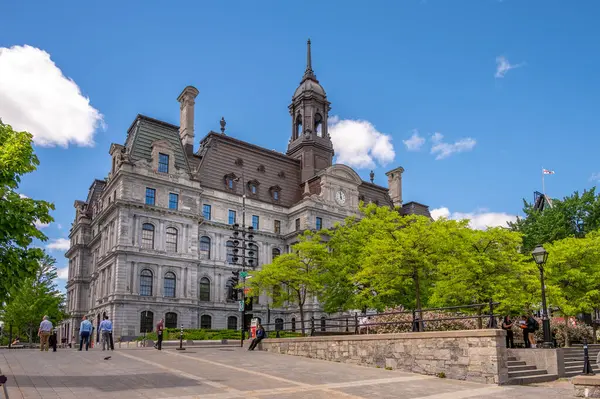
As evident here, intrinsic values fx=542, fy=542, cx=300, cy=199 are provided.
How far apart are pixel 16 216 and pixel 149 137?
1729 inches

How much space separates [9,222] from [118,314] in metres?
38.8

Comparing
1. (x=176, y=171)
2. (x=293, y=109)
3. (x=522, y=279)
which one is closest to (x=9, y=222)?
(x=522, y=279)

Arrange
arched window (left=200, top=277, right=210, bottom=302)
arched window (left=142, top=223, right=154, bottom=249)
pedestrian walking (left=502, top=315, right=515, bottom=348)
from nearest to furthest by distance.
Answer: pedestrian walking (left=502, top=315, right=515, bottom=348) < arched window (left=142, top=223, right=154, bottom=249) < arched window (left=200, top=277, right=210, bottom=302)

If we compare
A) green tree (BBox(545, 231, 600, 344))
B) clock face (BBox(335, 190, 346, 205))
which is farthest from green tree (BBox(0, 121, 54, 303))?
clock face (BBox(335, 190, 346, 205))

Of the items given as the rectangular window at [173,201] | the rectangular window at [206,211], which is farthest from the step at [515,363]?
the rectangular window at [206,211]

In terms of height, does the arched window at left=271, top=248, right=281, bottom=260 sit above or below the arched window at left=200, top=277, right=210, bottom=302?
above

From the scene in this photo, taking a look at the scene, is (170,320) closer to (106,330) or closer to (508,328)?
(106,330)

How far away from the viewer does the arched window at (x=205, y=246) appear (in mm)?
57281

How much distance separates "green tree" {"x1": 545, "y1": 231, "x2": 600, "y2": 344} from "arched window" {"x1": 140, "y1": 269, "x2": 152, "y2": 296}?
35095 millimetres

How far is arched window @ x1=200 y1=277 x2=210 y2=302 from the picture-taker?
56.5 metres

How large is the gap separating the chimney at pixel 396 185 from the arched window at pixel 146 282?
→ 42661 mm

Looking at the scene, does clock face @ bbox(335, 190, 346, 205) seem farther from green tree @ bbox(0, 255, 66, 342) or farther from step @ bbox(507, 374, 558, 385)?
step @ bbox(507, 374, 558, 385)

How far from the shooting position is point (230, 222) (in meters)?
59.5

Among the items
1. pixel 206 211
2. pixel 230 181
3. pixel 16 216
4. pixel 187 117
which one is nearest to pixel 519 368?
pixel 16 216
